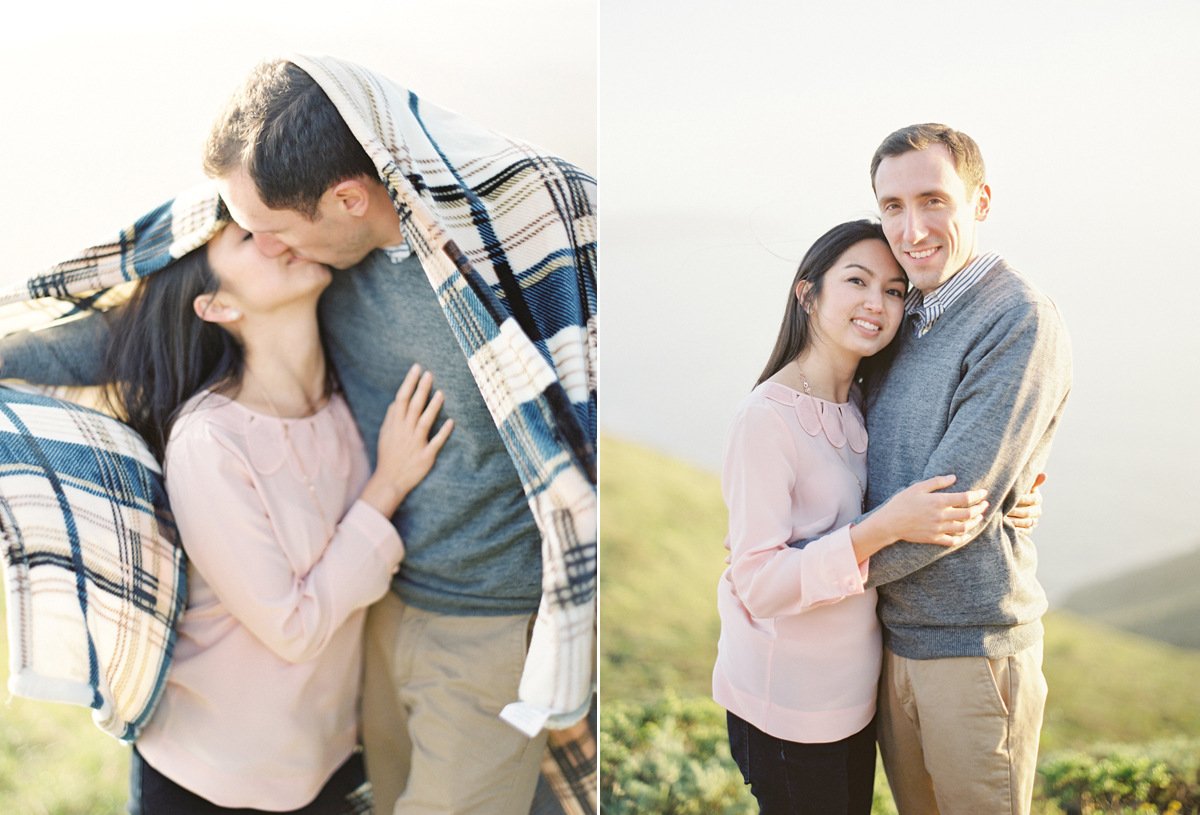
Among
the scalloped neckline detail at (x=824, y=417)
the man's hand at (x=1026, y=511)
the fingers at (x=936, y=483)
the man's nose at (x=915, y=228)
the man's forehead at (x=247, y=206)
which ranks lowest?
the man's hand at (x=1026, y=511)

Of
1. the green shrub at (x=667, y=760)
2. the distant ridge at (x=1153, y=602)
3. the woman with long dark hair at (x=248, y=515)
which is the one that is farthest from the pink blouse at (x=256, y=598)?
the distant ridge at (x=1153, y=602)

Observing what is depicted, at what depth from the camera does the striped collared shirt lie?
1443 mm

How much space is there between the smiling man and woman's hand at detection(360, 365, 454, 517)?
990mm

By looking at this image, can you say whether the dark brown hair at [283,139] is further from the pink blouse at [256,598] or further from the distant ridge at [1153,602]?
the distant ridge at [1153,602]

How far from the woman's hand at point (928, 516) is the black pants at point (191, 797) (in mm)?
1389

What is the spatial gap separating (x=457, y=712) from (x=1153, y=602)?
5.13 ft

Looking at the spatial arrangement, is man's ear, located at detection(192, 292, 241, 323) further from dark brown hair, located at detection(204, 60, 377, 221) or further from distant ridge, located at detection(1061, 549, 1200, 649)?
distant ridge, located at detection(1061, 549, 1200, 649)

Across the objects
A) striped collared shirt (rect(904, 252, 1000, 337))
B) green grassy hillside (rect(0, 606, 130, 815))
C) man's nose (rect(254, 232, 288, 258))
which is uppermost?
man's nose (rect(254, 232, 288, 258))

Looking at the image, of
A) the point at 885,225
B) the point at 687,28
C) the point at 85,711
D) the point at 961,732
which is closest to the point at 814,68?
the point at 687,28

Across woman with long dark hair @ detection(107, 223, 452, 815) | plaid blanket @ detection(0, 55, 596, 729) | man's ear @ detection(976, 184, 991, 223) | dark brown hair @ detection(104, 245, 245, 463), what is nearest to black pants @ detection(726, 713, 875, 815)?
plaid blanket @ detection(0, 55, 596, 729)

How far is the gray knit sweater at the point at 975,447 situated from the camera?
4.50 ft

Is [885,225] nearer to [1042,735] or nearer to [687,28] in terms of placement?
[687,28]

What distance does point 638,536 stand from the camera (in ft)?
6.95

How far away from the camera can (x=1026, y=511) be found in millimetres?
1476
